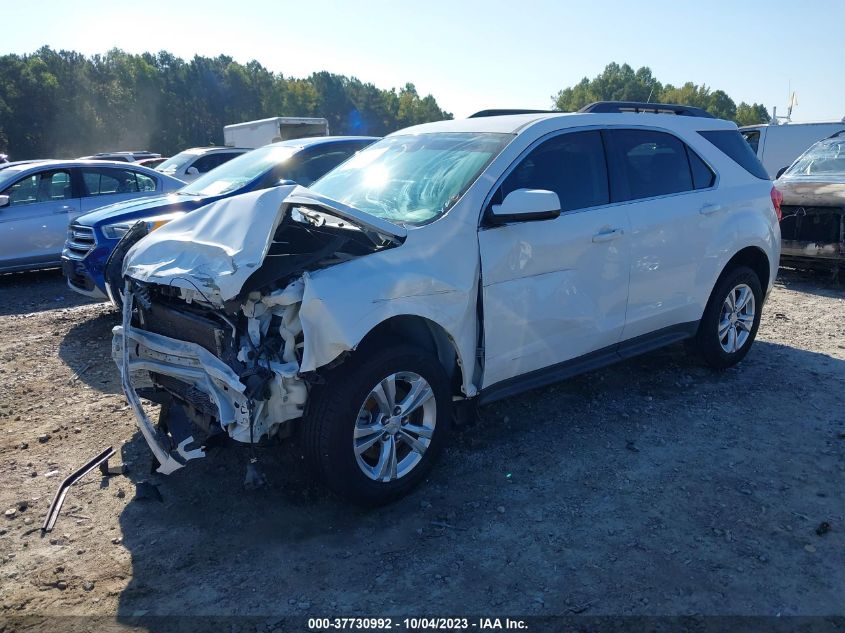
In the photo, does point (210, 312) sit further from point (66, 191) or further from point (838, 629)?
point (66, 191)

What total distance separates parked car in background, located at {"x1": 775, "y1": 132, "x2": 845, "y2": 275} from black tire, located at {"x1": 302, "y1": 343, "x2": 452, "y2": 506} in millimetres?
7101

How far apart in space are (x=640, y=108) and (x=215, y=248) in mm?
3596

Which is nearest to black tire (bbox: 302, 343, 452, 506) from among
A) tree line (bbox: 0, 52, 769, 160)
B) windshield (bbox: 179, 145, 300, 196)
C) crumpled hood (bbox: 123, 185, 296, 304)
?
crumpled hood (bbox: 123, 185, 296, 304)

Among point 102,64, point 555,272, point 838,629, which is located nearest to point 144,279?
point 555,272

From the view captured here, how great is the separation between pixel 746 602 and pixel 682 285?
2606mm

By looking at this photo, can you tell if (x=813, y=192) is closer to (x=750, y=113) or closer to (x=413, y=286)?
(x=413, y=286)

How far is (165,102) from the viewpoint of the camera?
64.4 m

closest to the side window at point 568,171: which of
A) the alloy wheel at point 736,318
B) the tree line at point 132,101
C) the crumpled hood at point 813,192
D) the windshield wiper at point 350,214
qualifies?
the windshield wiper at point 350,214

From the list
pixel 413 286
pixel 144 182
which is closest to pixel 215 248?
pixel 413 286

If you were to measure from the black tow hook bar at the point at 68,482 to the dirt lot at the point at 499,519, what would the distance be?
55 millimetres

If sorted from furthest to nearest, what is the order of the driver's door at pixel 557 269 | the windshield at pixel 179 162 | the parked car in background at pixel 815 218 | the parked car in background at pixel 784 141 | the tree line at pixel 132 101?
the tree line at pixel 132 101, the parked car in background at pixel 784 141, the windshield at pixel 179 162, the parked car in background at pixel 815 218, the driver's door at pixel 557 269

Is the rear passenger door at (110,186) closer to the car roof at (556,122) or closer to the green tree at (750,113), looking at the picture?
the car roof at (556,122)

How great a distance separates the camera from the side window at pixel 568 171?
3984 mm

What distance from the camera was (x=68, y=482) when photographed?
12.4 feet
